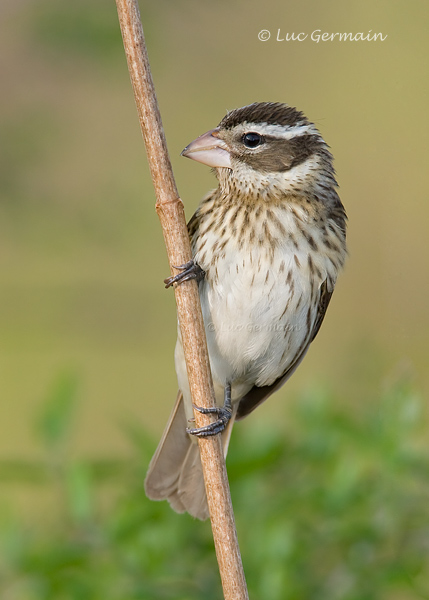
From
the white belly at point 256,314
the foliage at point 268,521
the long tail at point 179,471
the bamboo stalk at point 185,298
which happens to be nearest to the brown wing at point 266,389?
the white belly at point 256,314

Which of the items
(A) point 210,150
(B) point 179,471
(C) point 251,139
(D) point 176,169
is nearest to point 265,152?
(C) point 251,139

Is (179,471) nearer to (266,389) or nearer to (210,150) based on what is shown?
(266,389)

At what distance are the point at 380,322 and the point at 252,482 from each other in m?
2.06

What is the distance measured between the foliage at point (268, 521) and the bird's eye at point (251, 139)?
793 millimetres

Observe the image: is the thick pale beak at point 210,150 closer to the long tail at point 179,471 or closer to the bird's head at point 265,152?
the bird's head at point 265,152

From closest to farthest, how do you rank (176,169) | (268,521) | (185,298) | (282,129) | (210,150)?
1. (185,298)
2. (268,521)
3. (210,150)
4. (282,129)
5. (176,169)

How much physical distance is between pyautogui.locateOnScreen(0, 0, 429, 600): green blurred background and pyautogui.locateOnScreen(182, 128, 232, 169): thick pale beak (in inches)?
27.2

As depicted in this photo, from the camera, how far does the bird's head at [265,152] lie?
2574 millimetres

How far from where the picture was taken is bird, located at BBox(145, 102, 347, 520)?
261 cm

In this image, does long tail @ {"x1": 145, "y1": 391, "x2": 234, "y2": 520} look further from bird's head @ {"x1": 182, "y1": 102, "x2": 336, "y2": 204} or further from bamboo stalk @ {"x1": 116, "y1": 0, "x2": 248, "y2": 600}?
bird's head @ {"x1": 182, "y1": 102, "x2": 336, "y2": 204}

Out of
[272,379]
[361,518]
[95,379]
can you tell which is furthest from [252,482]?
[95,379]

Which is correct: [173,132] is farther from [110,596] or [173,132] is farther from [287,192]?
[110,596]

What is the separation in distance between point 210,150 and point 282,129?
0.89ft

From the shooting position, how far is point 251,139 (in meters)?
2.60
